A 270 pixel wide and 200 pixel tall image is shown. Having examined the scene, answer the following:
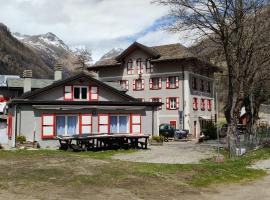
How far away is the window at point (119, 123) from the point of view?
107 ft

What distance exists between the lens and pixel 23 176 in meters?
14.7

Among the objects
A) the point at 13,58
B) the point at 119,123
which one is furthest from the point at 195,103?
the point at 13,58

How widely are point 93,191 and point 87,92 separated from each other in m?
21.0

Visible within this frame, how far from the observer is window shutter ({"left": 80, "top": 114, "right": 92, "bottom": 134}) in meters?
31.4

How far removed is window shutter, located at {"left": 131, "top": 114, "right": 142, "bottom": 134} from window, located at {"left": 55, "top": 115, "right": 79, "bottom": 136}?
184 inches

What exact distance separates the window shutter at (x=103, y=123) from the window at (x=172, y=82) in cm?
2058

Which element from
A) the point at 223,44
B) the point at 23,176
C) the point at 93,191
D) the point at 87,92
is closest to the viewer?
the point at 93,191

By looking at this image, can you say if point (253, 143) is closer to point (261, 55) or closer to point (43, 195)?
point (261, 55)

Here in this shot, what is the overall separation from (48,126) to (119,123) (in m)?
5.80

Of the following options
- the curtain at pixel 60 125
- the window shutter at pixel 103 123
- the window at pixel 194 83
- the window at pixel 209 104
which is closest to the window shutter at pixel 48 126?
the curtain at pixel 60 125

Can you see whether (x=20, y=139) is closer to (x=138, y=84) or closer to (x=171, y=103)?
(x=171, y=103)

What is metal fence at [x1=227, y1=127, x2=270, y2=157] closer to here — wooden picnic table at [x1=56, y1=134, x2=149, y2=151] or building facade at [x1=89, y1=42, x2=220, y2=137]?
wooden picnic table at [x1=56, y1=134, x2=149, y2=151]

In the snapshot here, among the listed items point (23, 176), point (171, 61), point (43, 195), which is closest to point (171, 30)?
point (23, 176)

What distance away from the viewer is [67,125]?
31.2 metres
